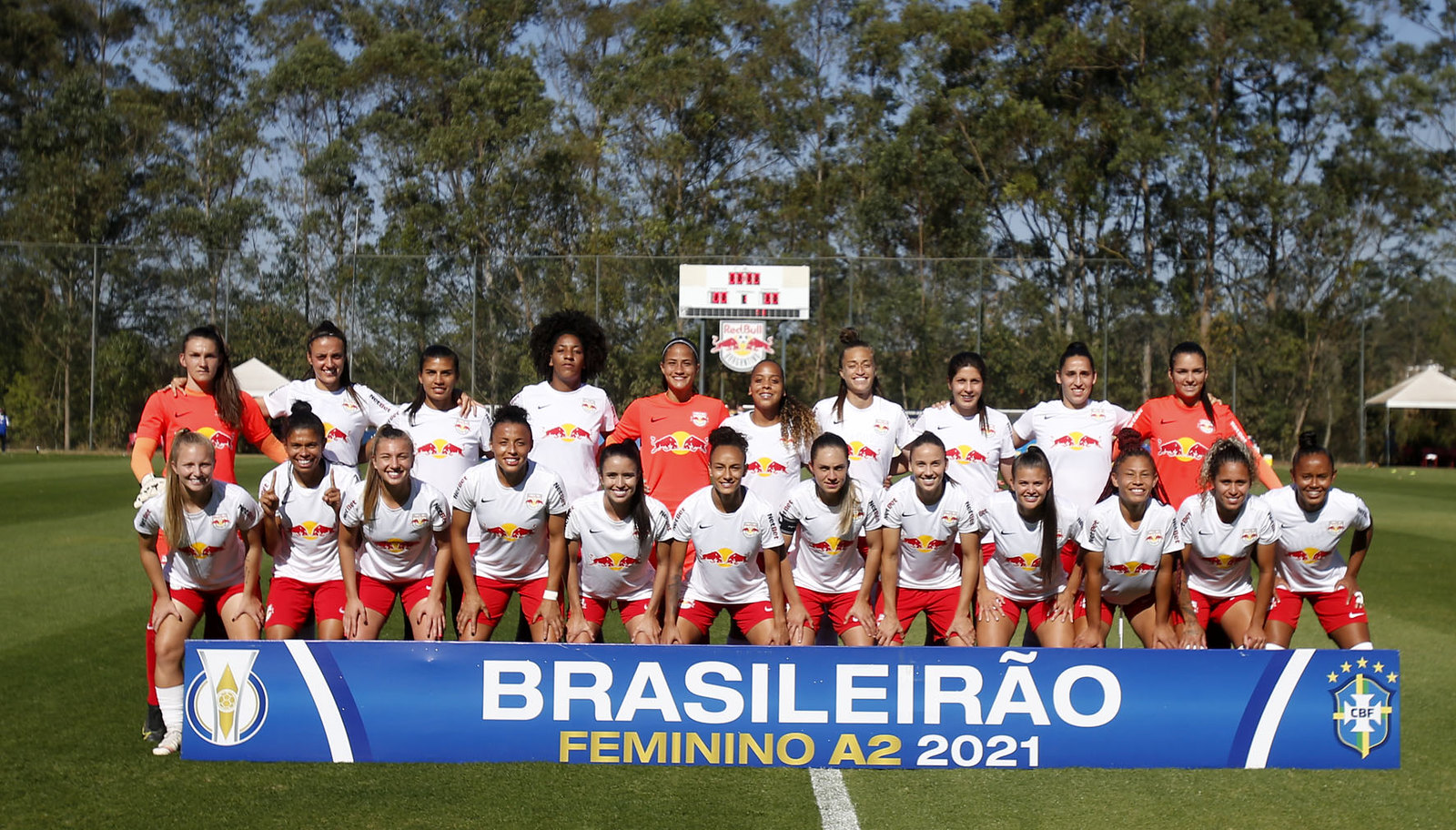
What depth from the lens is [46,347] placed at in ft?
82.4

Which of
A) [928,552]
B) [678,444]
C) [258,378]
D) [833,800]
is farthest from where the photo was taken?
[258,378]

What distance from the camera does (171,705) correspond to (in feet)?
16.7

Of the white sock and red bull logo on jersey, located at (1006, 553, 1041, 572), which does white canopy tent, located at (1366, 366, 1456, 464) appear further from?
the white sock

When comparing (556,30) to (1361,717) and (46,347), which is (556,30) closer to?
(46,347)

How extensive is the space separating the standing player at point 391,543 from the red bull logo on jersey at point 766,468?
1.50 m

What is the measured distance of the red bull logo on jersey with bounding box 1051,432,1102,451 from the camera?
21.2 ft

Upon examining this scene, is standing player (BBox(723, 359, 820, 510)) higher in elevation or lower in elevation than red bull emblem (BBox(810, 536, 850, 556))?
higher

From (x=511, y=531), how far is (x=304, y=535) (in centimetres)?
92

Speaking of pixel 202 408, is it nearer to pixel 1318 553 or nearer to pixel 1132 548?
pixel 1132 548

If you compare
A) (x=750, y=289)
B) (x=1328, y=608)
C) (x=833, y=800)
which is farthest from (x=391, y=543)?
(x=750, y=289)

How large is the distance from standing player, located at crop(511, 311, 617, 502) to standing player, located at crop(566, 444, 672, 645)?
0.38 m

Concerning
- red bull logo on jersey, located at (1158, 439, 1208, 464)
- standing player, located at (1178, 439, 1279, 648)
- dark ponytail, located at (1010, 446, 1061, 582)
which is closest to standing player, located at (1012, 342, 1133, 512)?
red bull logo on jersey, located at (1158, 439, 1208, 464)

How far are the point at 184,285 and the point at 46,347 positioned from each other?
2891 mm

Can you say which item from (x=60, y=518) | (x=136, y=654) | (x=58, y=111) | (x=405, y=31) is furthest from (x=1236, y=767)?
(x=58, y=111)
